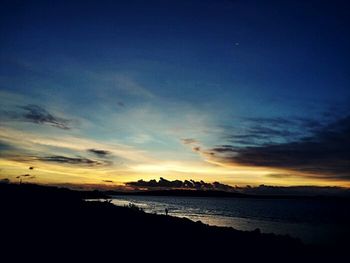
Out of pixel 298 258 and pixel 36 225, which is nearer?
pixel 36 225

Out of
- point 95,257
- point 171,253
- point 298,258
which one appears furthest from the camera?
point 298,258

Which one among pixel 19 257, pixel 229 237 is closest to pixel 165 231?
pixel 229 237

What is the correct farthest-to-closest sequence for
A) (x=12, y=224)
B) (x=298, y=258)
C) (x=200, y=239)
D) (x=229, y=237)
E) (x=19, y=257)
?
(x=229, y=237), (x=200, y=239), (x=298, y=258), (x=12, y=224), (x=19, y=257)

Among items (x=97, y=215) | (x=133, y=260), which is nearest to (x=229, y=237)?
(x=97, y=215)

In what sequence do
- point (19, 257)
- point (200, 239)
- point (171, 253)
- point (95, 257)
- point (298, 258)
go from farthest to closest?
1. point (200, 239)
2. point (298, 258)
3. point (171, 253)
4. point (95, 257)
5. point (19, 257)

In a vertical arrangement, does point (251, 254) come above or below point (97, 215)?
below

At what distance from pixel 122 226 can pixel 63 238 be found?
6.56m

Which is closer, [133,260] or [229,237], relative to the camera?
[133,260]

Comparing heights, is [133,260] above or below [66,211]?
below

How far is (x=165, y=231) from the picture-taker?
84.4 ft

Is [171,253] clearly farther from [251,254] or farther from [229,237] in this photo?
[229,237]

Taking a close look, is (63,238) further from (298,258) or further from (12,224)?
(298,258)

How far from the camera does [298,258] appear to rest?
23453 millimetres

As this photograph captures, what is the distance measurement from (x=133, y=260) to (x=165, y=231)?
9.52m
